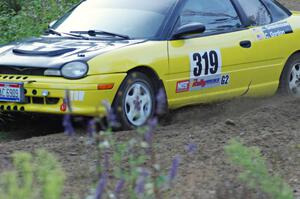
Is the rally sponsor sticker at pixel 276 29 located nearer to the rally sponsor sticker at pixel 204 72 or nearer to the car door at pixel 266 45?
the car door at pixel 266 45

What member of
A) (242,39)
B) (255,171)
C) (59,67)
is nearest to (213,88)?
(242,39)

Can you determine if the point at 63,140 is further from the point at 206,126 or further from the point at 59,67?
the point at 206,126

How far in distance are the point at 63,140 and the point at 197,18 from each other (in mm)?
2539

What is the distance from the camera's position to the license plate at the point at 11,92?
7934 mm

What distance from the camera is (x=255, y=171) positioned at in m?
4.58

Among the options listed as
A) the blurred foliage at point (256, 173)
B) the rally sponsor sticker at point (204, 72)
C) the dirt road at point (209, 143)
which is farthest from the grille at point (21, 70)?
the blurred foliage at point (256, 173)

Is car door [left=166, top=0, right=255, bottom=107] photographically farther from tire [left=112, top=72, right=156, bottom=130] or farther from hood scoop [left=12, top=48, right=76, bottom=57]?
hood scoop [left=12, top=48, right=76, bottom=57]

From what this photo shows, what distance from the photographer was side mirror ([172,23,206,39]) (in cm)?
862

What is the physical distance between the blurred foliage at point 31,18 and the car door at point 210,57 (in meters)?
2.83

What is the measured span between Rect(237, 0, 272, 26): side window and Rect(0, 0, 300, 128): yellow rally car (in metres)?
0.01

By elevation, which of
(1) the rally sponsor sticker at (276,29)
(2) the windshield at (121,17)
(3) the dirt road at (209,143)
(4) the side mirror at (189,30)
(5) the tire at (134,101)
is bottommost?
(3) the dirt road at (209,143)

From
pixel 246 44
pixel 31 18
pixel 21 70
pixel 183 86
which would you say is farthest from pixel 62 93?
pixel 31 18

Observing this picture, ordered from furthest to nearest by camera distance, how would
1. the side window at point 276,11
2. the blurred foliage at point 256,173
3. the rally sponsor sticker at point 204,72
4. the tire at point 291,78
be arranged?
the side window at point 276,11 → the tire at point 291,78 → the rally sponsor sticker at point 204,72 → the blurred foliage at point 256,173

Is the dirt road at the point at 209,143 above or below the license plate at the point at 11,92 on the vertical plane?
below
